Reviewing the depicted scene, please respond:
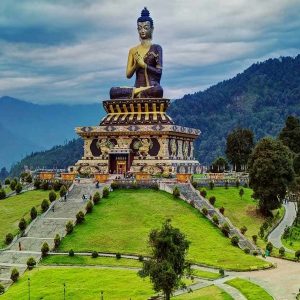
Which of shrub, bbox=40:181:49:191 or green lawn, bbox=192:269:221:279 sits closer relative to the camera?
green lawn, bbox=192:269:221:279

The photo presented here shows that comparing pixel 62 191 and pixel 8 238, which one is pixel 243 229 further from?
pixel 8 238

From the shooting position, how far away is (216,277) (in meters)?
30.3

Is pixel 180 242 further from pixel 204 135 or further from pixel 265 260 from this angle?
pixel 204 135

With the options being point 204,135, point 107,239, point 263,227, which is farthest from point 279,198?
point 204,135

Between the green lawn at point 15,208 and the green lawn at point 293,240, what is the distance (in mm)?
16928

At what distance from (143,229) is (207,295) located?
11.6 metres

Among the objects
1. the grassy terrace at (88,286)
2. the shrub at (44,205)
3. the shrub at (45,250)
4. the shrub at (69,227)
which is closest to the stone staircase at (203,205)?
the shrub at (44,205)

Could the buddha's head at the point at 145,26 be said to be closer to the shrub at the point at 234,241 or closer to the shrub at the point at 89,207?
the shrub at the point at 89,207

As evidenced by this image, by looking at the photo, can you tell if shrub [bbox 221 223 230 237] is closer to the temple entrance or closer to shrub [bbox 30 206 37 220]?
shrub [bbox 30 206 37 220]

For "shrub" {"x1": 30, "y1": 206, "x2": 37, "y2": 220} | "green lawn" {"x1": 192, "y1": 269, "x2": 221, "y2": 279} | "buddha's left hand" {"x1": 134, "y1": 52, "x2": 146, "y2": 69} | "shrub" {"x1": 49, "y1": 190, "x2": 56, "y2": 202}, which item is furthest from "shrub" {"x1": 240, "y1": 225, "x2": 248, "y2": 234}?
"buddha's left hand" {"x1": 134, "y1": 52, "x2": 146, "y2": 69}

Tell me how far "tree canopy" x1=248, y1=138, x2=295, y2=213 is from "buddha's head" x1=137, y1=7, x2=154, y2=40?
21.2 m

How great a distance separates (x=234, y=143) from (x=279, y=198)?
20887 mm

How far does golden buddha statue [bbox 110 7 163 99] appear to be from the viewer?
198ft

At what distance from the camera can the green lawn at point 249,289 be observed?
26409 millimetres
